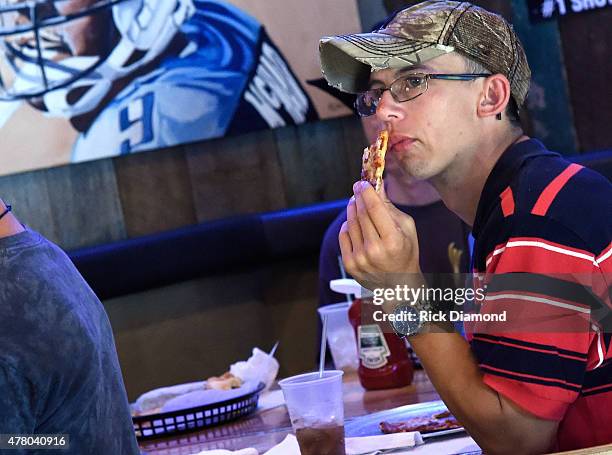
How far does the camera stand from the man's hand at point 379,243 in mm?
1547

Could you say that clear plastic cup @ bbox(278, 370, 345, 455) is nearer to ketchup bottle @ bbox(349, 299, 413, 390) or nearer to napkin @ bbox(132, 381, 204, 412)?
ketchup bottle @ bbox(349, 299, 413, 390)

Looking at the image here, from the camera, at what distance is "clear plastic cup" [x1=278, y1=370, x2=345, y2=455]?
5.22 ft

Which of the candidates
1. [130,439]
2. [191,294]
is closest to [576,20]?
[191,294]

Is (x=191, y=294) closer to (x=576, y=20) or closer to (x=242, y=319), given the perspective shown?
(x=242, y=319)

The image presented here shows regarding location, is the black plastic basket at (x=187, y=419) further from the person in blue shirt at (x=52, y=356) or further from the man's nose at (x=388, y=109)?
the man's nose at (x=388, y=109)

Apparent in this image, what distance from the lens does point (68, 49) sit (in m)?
3.17

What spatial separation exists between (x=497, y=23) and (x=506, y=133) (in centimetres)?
19

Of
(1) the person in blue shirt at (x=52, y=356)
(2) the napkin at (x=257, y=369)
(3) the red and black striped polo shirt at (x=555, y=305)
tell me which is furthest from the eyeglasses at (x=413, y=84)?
(2) the napkin at (x=257, y=369)

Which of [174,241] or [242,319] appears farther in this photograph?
[242,319]

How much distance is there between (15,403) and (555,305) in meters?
0.80

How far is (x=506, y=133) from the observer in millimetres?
1697

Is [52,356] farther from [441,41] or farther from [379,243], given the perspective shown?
[441,41]

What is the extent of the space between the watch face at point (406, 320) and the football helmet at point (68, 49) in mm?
1906

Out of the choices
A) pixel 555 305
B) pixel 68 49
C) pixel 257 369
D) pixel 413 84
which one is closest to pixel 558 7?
pixel 68 49
